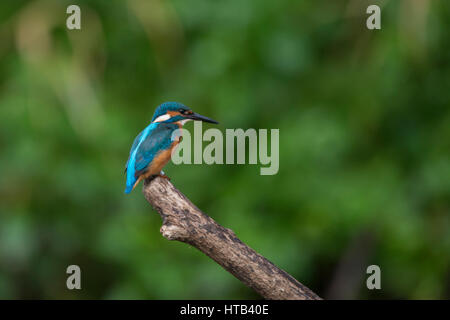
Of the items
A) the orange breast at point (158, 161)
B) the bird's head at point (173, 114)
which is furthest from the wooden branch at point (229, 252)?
the bird's head at point (173, 114)

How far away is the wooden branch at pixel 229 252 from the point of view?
1.78 m

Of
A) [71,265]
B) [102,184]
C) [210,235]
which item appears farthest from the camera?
[71,265]

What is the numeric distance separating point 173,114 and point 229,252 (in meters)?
Result: 0.49

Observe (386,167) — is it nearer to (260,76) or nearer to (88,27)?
(260,76)

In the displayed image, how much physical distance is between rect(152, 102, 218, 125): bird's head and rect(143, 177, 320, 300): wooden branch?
316mm

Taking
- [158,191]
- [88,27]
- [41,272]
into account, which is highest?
[88,27]

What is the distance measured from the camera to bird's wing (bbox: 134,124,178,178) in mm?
1916

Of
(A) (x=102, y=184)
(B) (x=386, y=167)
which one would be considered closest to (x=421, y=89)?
(B) (x=386, y=167)

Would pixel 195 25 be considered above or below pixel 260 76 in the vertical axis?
above

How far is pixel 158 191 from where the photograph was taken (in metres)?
1.87

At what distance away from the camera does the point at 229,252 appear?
1.78 meters

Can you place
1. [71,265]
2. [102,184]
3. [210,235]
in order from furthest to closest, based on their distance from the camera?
[71,265]
[102,184]
[210,235]

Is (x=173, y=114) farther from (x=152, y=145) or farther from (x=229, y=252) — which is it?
(x=229, y=252)

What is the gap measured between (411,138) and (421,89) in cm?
30
